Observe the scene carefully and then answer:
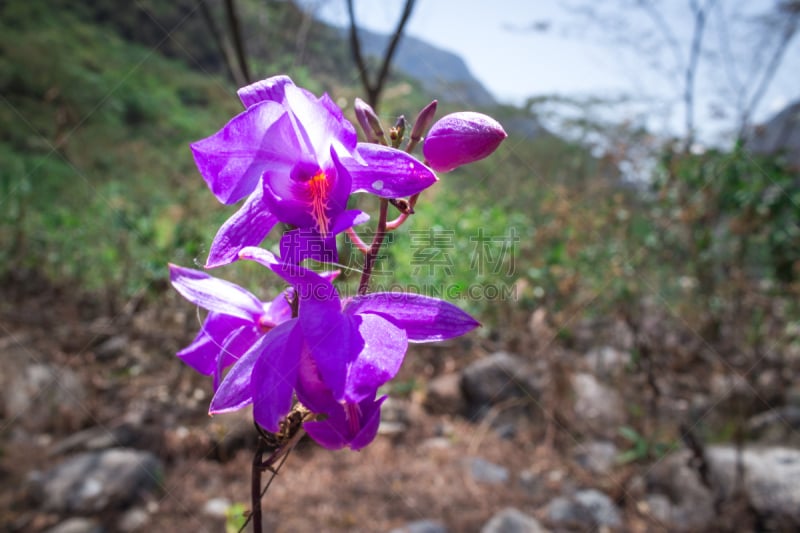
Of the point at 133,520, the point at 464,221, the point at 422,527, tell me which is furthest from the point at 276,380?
the point at 464,221

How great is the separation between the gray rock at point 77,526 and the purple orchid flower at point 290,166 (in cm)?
262

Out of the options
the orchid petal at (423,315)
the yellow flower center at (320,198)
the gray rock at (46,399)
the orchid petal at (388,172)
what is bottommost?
the gray rock at (46,399)

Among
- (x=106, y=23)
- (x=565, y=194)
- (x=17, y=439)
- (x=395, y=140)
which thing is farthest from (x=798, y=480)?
(x=106, y=23)

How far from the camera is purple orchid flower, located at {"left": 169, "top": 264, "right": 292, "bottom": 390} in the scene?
707 millimetres

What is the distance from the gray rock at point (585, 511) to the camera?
2.81m

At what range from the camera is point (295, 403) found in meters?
0.69

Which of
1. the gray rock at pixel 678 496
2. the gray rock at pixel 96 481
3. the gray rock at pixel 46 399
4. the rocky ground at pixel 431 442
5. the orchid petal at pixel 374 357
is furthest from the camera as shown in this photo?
the gray rock at pixel 46 399

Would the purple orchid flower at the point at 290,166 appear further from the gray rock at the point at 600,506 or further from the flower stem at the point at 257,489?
the gray rock at the point at 600,506

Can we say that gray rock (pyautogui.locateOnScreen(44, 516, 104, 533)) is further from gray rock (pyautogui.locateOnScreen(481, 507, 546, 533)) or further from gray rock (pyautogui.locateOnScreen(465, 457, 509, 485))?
gray rock (pyautogui.locateOnScreen(465, 457, 509, 485))

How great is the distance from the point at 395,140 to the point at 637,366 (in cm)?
290

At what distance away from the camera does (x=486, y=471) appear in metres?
3.23

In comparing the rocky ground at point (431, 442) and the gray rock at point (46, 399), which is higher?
the rocky ground at point (431, 442)

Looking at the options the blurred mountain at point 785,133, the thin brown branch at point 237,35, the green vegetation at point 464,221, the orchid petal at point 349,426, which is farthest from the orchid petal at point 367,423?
the blurred mountain at point 785,133

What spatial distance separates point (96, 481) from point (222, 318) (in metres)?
2.66
